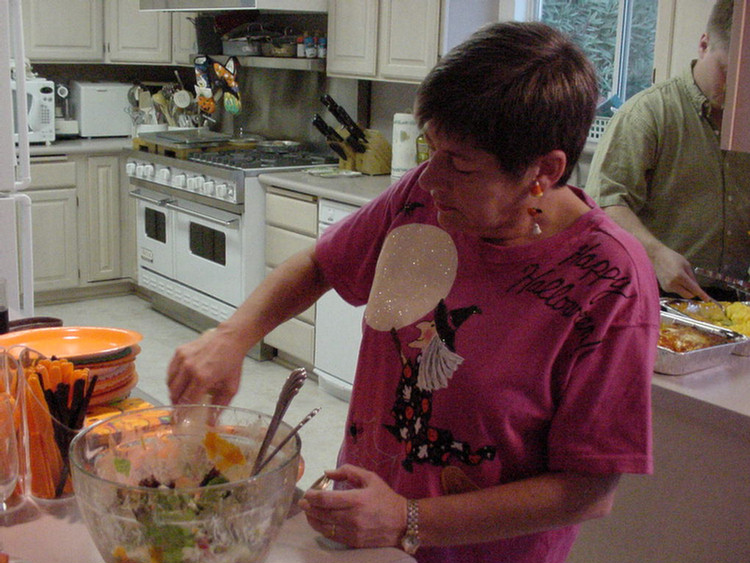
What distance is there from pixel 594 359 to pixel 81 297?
4.86 m

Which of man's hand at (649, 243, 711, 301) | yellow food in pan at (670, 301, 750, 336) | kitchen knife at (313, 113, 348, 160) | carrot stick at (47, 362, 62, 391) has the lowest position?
yellow food in pan at (670, 301, 750, 336)

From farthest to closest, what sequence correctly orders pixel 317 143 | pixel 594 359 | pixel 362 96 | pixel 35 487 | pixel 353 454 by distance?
pixel 317 143, pixel 362 96, pixel 353 454, pixel 35 487, pixel 594 359

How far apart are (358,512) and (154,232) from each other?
4256 millimetres

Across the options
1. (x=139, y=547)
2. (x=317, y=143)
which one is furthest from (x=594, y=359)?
(x=317, y=143)

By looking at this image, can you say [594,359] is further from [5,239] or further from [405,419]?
[5,239]

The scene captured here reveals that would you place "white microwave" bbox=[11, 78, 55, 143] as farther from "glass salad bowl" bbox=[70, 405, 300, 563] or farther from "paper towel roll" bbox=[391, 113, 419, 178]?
"glass salad bowl" bbox=[70, 405, 300, 563]

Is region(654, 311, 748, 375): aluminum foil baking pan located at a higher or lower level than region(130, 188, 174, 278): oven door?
higher

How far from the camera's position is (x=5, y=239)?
115 inches

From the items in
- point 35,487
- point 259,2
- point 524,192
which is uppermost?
point 259,2

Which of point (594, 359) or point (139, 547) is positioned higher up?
point (594, 359)

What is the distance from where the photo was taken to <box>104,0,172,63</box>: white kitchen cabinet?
542cm

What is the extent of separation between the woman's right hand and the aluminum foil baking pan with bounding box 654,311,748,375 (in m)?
1.02

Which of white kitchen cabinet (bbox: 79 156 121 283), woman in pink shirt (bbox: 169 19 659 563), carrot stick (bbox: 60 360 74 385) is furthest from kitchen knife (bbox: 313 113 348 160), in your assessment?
carrot stick (bbox: 60 360 74 385)

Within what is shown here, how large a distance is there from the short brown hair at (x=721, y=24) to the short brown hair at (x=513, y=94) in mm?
1342
